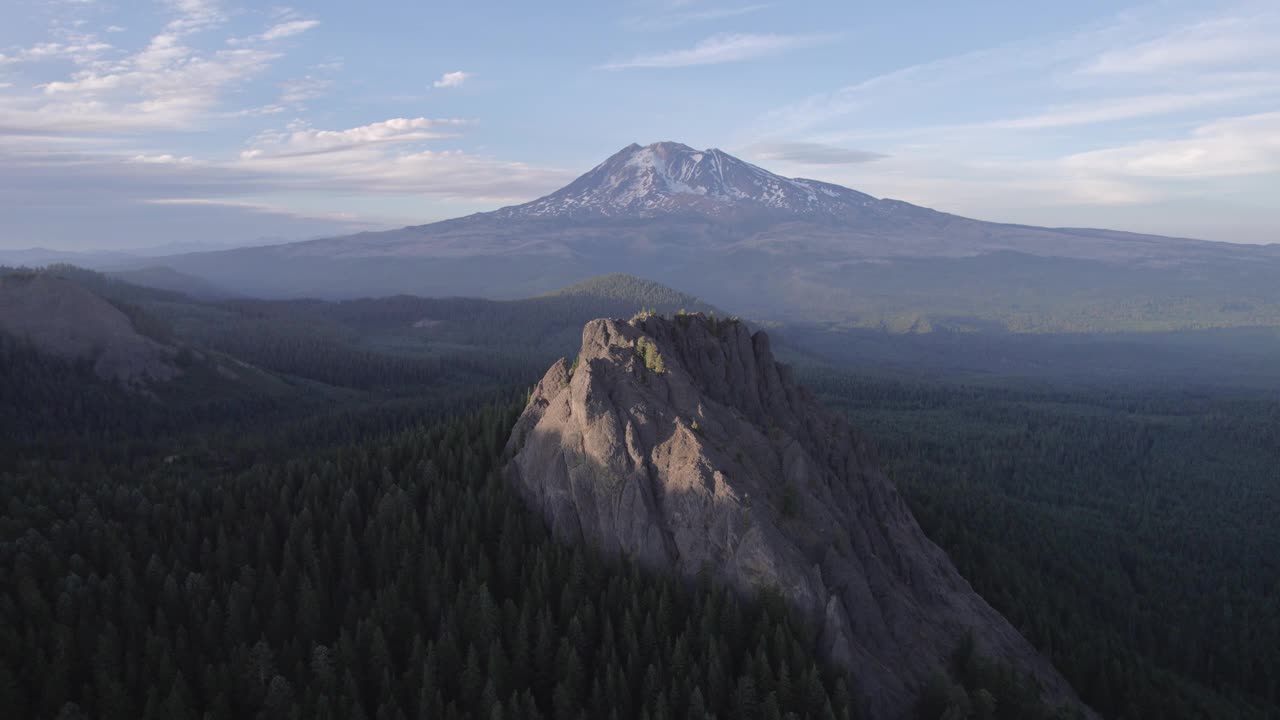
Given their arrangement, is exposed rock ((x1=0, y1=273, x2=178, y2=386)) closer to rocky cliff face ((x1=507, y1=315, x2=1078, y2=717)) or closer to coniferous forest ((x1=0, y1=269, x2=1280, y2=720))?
coniferous forest ((x1=0, y1=269, x2=1280, y2=720))

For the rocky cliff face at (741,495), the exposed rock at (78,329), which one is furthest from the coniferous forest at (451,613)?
the exposed rock at (78,329)

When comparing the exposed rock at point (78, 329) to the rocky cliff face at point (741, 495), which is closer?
the rocky cliff face at point (741, 495)

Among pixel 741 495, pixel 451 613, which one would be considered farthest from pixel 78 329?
pixel 741 495

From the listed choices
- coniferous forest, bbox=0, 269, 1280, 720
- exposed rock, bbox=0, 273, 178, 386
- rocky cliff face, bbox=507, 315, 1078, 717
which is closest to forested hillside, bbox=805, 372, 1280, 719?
coniferous forest, bbox=0, 269, 1280, 720

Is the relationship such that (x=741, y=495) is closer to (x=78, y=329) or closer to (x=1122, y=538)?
(x=1122, y=538)

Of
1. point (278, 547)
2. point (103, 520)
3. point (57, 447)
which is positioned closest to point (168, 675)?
point (278, 547)

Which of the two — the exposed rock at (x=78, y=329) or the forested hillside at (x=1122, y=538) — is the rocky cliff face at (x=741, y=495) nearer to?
the forested hillside at (x=1122, y=538)

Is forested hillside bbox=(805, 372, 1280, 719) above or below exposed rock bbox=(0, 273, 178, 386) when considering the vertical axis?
below
